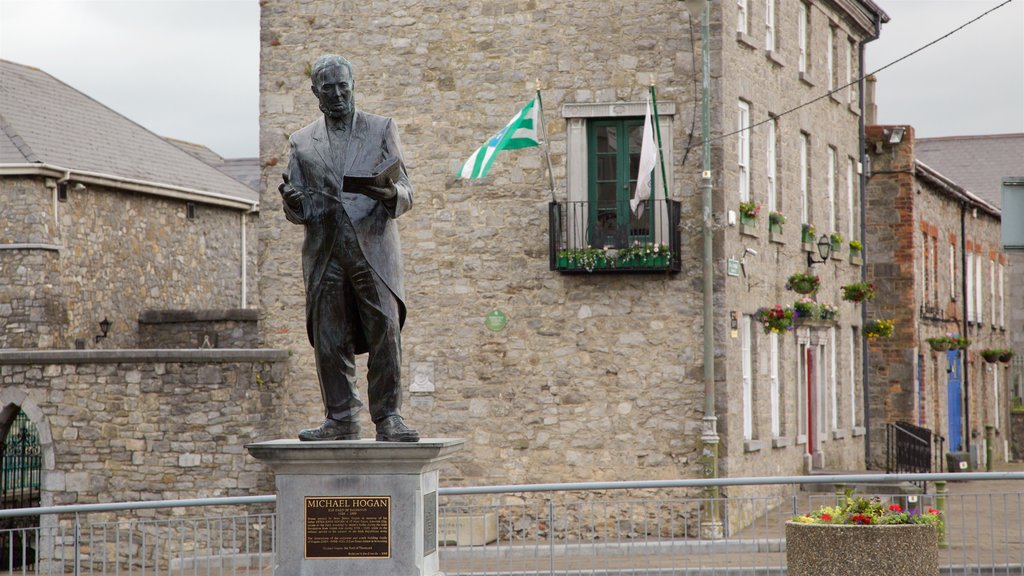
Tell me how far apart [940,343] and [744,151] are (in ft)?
36.6

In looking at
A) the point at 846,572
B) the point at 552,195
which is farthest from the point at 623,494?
the point at 846,572

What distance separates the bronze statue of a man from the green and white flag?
987 centimetres

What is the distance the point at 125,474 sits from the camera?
21.1 meters

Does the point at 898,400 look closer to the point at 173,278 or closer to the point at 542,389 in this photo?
the point at 542,389

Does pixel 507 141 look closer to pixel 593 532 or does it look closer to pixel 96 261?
pixel 593 532

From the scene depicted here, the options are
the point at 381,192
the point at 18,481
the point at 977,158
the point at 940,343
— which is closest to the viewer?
the point at 381,192

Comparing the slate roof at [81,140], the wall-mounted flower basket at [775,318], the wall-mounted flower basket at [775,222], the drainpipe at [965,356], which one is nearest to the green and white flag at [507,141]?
the wall-mounted flower basket at [775,318]

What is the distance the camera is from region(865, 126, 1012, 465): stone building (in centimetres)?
3014

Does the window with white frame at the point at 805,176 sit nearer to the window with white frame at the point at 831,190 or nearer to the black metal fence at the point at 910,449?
the window with white frame at the point at 831,190

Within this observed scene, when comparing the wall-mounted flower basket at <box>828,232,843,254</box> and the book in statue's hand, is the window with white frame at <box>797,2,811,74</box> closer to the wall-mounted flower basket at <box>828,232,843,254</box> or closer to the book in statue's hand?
the wall-mounted flower basket at <box>828,232,843,254</box>

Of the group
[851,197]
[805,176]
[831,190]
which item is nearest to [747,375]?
[805,176]

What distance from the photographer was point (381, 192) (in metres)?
8.74

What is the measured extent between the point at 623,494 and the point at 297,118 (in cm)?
686

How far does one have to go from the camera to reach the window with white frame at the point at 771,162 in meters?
23.5
